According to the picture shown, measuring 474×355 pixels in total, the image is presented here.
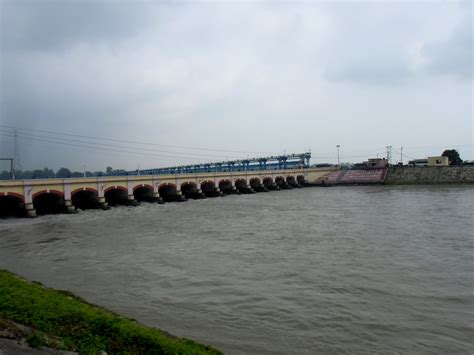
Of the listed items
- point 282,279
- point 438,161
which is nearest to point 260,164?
point 438,161

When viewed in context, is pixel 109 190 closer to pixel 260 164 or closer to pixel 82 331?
pixel 82 331

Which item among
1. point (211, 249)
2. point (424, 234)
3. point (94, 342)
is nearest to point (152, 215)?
point (211, 249)

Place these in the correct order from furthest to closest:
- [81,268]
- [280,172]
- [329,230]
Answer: [280,172], [329,230], [81,268]

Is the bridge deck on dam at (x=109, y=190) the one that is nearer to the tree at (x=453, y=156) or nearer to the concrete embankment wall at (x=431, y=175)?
the concrete embankment wall at (x=431, y=175)

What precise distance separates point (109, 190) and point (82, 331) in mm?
39472

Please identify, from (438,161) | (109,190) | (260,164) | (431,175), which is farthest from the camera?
(260,164)

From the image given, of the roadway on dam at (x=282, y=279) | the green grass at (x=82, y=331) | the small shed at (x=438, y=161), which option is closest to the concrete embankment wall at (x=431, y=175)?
the small shed at (x=438, y=161)

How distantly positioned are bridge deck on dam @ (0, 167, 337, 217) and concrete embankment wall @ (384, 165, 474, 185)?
25.3 metres

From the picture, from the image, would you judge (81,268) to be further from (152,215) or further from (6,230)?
(152,215)

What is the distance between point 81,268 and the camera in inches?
562

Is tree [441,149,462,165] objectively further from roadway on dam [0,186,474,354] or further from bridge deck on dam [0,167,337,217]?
roadway on dam [0,186,474,354]

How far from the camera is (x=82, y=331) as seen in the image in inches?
258

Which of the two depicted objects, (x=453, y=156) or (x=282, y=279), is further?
(x=453, y=156)

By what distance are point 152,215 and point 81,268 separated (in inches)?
736
